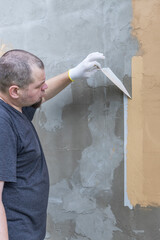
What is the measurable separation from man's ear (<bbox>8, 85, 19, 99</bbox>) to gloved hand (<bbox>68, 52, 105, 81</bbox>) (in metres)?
0.53

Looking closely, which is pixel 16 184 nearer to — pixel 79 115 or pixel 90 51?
pixel 79 115

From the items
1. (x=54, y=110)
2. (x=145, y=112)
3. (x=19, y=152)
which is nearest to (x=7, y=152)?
(x=19, y=152)

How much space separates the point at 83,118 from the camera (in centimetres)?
173

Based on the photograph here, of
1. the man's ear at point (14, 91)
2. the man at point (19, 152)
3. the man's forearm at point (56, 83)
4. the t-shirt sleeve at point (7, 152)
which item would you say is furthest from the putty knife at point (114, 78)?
the t-shirt sleeve at point (7, 152)

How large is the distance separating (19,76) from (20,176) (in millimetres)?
490

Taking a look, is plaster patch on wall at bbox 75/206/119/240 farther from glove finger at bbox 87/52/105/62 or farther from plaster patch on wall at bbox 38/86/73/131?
glove finger at bbox 87/52/105/62

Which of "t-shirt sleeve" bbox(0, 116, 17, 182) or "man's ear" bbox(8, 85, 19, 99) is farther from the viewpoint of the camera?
"man's ear" bbox(8, 85, 19, 99)

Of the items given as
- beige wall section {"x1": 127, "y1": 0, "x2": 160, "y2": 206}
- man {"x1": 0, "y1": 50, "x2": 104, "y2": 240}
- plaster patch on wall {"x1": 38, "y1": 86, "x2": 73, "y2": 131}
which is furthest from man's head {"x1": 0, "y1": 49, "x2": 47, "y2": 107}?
beige wall section {"x1": 127, "y1": 0, "x2": 160, "y2": 206}

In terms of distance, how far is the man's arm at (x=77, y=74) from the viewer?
1520mm

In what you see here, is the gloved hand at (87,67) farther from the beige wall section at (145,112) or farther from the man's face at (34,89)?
the man's face at (34,89)

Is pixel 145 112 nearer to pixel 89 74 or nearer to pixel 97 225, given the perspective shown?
pixel 89 74

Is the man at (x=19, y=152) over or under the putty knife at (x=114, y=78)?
under

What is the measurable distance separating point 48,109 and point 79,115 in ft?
0.90

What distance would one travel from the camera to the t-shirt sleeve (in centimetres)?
103
